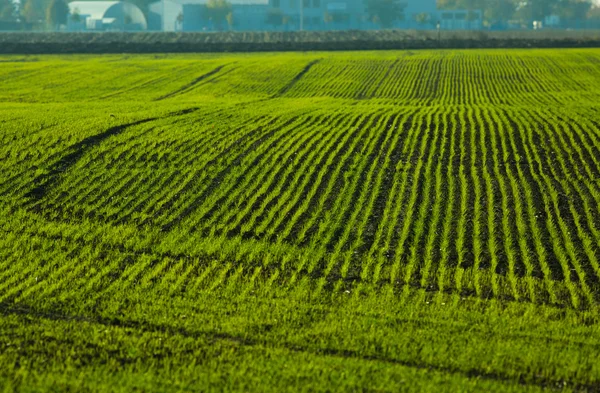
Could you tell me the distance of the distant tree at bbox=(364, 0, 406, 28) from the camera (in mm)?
161250

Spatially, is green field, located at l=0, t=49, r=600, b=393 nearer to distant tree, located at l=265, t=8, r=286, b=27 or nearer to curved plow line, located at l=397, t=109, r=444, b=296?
curved plow line, located at l=397, t=109, r=444, b=296

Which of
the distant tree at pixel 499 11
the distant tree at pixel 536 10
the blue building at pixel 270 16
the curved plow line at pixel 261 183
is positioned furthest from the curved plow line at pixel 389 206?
the distant tree at pixel 536 10

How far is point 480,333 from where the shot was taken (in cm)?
1280

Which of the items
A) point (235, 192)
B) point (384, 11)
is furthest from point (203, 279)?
point (384, 11)

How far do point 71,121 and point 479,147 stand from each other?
14082 millimetres

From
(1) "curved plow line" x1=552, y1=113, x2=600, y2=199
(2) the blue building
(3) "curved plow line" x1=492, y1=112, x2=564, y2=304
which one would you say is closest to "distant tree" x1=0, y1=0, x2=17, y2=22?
(2) the blue building

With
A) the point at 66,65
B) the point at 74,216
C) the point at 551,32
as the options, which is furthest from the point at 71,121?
the point at 551,32

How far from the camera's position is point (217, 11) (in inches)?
6216

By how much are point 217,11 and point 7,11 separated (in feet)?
150

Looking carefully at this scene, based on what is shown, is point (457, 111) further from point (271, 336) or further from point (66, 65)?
A: point (66, 65)

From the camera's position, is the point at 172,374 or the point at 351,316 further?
the point at 351,316

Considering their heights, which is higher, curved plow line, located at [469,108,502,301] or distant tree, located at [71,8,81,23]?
distant tree, located at [71,8,81,23]

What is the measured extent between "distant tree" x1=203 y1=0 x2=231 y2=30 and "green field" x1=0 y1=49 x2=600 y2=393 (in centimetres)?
12169

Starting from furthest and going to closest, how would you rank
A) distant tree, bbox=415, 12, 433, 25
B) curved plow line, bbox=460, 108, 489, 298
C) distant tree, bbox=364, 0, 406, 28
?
distant tree, bbox=415, 12, 433, 25 → distant tree, bbox=364, 0, 406, 28 → curved plow line, bbox=460, 108, 489, 298
